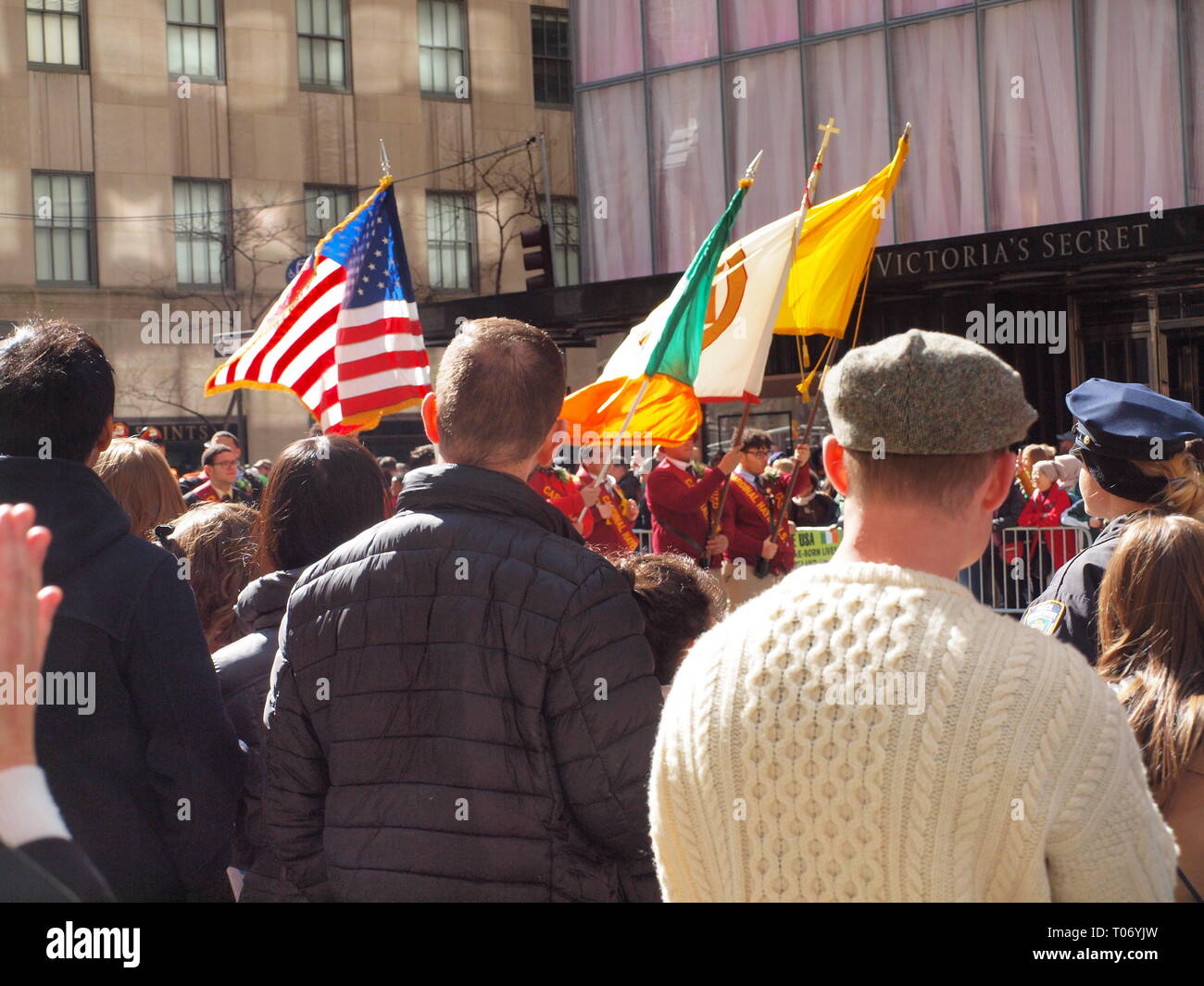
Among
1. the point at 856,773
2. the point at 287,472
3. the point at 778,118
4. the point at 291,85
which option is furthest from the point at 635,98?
the point at 856,773

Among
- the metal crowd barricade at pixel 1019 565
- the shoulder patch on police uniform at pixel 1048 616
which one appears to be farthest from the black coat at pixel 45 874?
the metal crowd barricade at pixel 1019 565

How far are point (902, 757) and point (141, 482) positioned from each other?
328 cm

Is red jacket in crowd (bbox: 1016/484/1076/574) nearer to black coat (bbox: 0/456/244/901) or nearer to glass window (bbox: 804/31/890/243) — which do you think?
glass window (bbox: 804/31/890/243)

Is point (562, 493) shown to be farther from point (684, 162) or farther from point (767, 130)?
point (684, 162)

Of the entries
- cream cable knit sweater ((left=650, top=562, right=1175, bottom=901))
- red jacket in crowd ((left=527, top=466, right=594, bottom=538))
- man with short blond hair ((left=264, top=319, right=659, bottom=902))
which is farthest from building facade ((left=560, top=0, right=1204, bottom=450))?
cream cable knit sweater ((left=650, top=562, right=1175, bottom=901))

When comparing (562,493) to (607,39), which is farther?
(607,39)

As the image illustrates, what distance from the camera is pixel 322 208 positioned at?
2989 centimetres

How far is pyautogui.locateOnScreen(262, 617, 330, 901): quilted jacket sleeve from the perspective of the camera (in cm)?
294

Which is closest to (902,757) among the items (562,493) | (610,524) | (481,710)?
(481,710)

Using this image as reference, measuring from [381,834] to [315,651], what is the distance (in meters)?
0.39

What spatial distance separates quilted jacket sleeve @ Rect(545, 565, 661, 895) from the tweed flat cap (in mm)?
930

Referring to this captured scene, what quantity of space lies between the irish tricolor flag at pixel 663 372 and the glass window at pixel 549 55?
89.4 feet

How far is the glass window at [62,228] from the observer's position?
28266 millimetres

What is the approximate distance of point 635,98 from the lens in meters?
22.6
